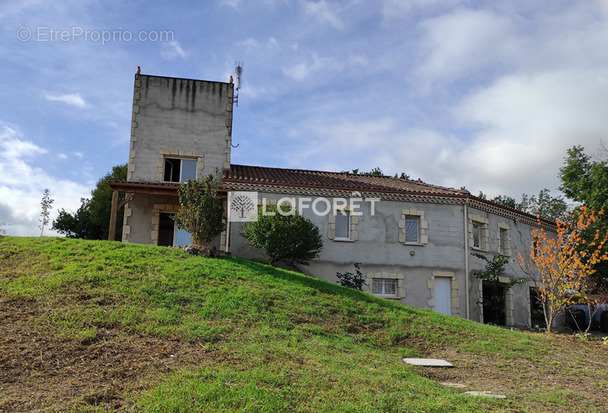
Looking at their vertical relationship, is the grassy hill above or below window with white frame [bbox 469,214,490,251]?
below

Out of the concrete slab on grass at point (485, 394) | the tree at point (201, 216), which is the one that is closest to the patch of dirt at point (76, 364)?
the concrete slab on grass at point (485, 394)

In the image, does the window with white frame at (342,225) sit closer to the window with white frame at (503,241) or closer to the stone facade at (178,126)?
the stone facade at (178,126)

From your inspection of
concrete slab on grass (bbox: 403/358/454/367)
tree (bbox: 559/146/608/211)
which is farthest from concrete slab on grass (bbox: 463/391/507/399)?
tree (bbox: 559/146/608/211)

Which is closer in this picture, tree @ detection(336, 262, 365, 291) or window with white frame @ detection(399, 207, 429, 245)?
tree @ detection(336, 262, 365, 291)

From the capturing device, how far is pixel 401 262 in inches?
765

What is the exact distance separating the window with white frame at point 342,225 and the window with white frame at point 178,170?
6726 mm

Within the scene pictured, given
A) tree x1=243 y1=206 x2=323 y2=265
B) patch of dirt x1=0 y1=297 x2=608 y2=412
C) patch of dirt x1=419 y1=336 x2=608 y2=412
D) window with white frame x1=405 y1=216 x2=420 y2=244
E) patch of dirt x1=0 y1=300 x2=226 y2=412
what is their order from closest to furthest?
patch of dirt x1=0 y1=300 x2=226 y2=412 → patch of dirt x1=0 y1=297 x2=608 y2=412 → patch of dirt x1=419 y1=336 x2=608 y2=412 → tree x1=243 y1=206 x2=323 y2=265 → window with white frame x1=405 y1=216 x2=420 y2=244

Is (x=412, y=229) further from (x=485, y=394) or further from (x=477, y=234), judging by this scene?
(x=485, y=394)

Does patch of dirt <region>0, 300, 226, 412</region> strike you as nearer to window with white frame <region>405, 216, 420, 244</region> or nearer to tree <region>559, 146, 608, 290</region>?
window with white frame <region>405, 216, 420, 244</region>

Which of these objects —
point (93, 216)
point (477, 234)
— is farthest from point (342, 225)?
point (93, 216)

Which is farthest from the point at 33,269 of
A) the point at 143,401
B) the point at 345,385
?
the point at 345,385

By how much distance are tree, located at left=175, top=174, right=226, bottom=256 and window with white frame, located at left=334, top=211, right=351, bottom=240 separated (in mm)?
6010

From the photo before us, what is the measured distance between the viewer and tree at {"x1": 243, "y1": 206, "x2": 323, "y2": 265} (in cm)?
1686

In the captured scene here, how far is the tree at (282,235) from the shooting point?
16.9 meters
